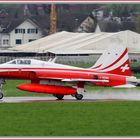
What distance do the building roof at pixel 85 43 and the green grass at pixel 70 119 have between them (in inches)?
2478

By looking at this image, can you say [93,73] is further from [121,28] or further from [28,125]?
[121,28]

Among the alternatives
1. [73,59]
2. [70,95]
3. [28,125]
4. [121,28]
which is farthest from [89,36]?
[28,125]

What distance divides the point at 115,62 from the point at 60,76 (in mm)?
2788

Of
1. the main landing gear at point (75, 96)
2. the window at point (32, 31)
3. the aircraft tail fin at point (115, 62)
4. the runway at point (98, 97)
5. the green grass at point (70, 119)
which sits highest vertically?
the window at point (32, 31)

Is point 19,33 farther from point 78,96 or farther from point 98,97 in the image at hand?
point 78,96

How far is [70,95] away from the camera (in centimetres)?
3544

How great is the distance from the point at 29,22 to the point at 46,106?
106801 millimetres

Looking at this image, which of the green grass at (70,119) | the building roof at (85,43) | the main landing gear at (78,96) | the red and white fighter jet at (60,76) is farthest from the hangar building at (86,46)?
the green grass at (70,119)

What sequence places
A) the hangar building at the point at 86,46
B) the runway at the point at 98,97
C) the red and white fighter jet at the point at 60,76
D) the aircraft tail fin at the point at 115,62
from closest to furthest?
the runway at the point at 98,97 → the red and white fighter jet at the point at 60,76 → the aircraft tail fin at the point at 115,62 → the hangar building at the point at 86,46

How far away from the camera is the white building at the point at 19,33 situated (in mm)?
132300

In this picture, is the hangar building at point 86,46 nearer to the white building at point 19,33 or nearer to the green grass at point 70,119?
the white building at point 19,33

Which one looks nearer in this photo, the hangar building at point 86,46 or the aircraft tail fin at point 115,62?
the aircraft tail fin at point 115,62

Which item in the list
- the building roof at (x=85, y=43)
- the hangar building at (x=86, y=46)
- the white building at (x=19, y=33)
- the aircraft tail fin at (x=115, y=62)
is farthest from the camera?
the white building at (x=19, y=33)

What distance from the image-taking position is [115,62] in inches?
1339
